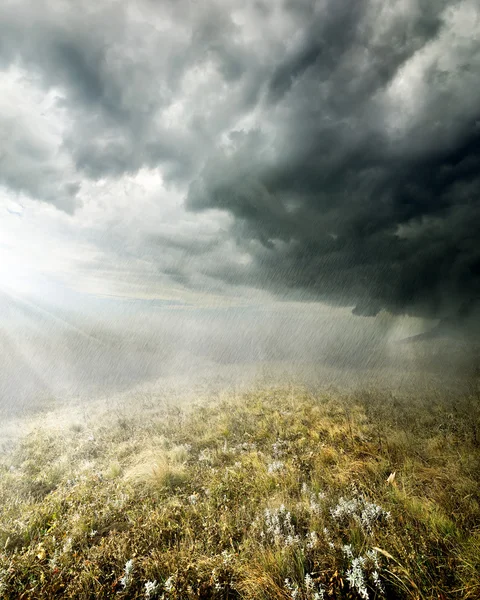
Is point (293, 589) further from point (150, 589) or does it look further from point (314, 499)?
point (314, 499)

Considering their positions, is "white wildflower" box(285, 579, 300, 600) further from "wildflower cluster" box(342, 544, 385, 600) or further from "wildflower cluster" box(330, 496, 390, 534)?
"wildflower cluster" box(330, 496, 390, 534)

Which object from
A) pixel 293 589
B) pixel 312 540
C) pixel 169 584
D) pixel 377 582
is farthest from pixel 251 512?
pixel 377 582

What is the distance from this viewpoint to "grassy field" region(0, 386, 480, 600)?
3.61m

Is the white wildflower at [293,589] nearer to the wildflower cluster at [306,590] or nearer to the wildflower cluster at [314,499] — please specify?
the wildflower cluster at [306,590]

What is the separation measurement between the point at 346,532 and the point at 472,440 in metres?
6.04

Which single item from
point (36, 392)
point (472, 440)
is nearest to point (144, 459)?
point (472, 440)

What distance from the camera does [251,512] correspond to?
5.12 m

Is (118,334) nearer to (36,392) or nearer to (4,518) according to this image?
(36,392)

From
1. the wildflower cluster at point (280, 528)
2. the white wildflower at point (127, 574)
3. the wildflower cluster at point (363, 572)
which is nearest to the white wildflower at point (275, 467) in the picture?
the wildflower cluster at point (280, 528)

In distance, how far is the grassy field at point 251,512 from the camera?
3.61 m

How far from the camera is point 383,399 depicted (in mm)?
13375

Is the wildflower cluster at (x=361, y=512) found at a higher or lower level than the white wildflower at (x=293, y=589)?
higher

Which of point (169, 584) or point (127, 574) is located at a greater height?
point (169, 584)

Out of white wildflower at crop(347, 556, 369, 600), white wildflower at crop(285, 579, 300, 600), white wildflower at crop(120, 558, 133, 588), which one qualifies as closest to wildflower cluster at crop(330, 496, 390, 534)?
white wildflower at crop(347, 556, 369, 600)
